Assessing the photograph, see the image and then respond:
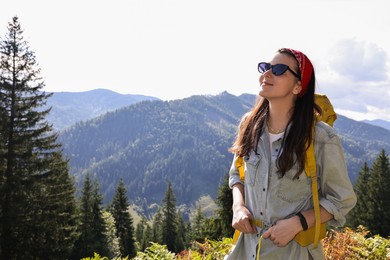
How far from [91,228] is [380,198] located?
31.1m

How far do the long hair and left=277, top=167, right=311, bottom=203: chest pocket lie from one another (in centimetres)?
5

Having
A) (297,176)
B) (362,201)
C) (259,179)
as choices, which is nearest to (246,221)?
(259,179)

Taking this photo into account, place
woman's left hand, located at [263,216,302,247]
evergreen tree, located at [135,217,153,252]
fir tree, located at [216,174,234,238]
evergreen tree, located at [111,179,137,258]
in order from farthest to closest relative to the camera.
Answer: evergreen tree, located at [135,217,153,252], evergreen tree, located at [111,179,137,258], fir tree, located at [216,174,234,238], woman's left hand, located at [263,216,302,247]

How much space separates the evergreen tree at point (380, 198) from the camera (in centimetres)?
3734

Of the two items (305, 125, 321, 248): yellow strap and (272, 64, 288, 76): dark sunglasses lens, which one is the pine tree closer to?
(305, 125, 321, 248): yellow strap

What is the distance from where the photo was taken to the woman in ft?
8.29

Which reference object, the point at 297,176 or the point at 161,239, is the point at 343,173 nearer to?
the point at 297,176

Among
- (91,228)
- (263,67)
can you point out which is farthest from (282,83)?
(91,228)

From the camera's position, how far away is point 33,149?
2023cm

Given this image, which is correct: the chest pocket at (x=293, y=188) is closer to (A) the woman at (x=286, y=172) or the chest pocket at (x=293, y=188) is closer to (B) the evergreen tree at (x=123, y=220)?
(A) the woman at (x=286, y=172)

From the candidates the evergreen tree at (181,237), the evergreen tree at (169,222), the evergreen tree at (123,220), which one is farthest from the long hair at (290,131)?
the evergreen tree at (181,237)

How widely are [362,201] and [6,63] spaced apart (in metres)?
41.2

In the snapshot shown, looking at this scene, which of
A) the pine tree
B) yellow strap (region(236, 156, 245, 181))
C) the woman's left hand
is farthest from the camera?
the pine tree

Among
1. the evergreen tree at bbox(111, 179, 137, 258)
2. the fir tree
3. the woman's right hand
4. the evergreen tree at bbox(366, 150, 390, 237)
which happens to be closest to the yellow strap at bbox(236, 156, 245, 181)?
the woman's right hand
